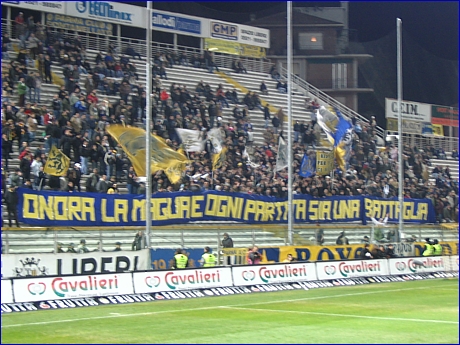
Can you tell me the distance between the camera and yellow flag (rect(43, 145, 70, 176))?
27625 millimetres

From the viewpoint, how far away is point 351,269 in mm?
29812

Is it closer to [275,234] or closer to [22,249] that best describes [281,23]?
[275,234]

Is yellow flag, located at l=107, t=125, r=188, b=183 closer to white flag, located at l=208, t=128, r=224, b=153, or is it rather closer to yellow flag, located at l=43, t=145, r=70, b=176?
yellow flag, located at l=43, t=145, r=70, b=176

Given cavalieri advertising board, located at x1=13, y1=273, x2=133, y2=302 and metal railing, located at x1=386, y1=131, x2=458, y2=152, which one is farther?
metal railing, located at x1=386, y1=131, x2=458, y2=152

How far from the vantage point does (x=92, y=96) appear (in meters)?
33.4

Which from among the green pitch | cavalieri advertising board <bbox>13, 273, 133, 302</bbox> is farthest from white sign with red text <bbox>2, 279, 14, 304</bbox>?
the green pitch

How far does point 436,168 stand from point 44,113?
2484 centimetres

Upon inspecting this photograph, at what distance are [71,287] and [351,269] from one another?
39.6 ft

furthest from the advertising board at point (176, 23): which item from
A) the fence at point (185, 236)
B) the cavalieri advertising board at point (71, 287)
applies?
the cavalieri advertising board at point (71, 287)

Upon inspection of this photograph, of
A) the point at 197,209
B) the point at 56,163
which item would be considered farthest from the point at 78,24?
the point at 56,163

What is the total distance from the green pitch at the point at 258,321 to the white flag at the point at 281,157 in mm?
9155

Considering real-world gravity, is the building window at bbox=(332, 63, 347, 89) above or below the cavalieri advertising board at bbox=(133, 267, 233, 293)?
above

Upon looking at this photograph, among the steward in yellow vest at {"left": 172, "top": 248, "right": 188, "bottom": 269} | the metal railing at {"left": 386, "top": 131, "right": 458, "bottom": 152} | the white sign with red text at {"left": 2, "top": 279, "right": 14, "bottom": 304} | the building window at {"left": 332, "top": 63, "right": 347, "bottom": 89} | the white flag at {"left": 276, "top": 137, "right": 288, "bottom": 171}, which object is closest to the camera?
the white sign with red text at {"left": 2, "top": 279, "right": 14, "bottom": 304}

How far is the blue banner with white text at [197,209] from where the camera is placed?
26141 millimetres
